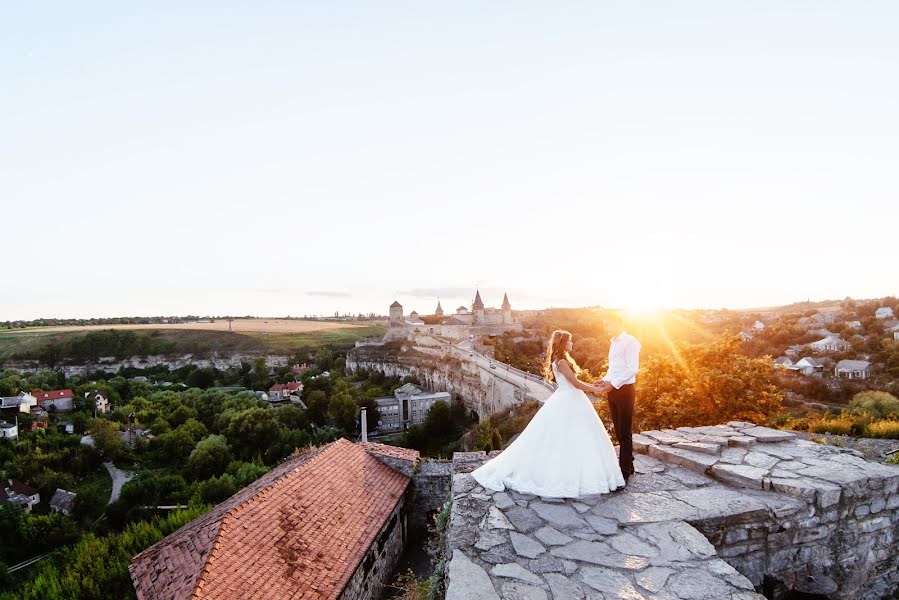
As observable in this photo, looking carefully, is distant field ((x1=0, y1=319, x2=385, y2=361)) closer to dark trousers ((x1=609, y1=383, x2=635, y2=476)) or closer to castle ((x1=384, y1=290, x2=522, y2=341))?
castle ((x1=384, y1=290, x2=522, y2=341))

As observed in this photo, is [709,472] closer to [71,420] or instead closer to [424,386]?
[424,386]

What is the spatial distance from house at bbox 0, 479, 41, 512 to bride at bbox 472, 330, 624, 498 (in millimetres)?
34835

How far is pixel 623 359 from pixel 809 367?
32.0m

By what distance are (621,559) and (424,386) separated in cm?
4489

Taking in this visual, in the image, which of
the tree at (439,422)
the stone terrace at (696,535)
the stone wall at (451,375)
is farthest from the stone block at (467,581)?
the tree at (439,422)

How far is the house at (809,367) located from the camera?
28.1 metres

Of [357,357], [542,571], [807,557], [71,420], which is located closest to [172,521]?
[542,571]

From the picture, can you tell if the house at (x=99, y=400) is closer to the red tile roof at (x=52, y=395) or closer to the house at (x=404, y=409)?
the red tile roof at (x=52, y=395)

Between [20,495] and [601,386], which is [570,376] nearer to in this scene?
[601,386]

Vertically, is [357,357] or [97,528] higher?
[357,357]

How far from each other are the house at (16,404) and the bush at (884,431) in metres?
60.6

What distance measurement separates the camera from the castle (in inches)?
2372

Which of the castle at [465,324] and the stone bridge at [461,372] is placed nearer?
the stone bridge at [461,372]

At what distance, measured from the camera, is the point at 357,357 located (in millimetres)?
62906
